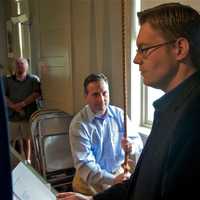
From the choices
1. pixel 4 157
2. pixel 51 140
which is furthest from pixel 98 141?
pixel 4 157

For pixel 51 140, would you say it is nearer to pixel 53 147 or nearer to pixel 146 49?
pixel 53 147

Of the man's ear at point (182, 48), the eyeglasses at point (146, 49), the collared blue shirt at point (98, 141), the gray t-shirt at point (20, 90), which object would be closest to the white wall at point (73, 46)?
the gray t-shirt at point (20, 90)

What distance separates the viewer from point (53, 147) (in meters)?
2.55

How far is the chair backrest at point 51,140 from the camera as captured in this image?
248 cm

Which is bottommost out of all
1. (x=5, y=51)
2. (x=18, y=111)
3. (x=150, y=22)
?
(x=18, y=111)

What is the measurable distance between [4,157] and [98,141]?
5.56 ft

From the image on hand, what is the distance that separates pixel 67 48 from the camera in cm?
309

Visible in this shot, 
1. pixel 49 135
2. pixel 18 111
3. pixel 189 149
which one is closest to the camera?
pixel 189 149

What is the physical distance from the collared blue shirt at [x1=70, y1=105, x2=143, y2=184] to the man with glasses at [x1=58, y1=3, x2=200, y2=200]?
83 cm

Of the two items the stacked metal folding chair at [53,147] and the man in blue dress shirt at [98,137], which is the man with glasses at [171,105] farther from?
the stacked metal folding chair at [53,147]

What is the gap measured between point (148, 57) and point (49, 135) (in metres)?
1.64

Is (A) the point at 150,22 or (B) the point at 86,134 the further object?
(B) the point at 86,134

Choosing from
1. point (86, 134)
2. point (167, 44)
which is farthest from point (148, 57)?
point (86, 134)

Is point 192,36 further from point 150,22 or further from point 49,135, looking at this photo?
point 49,135
